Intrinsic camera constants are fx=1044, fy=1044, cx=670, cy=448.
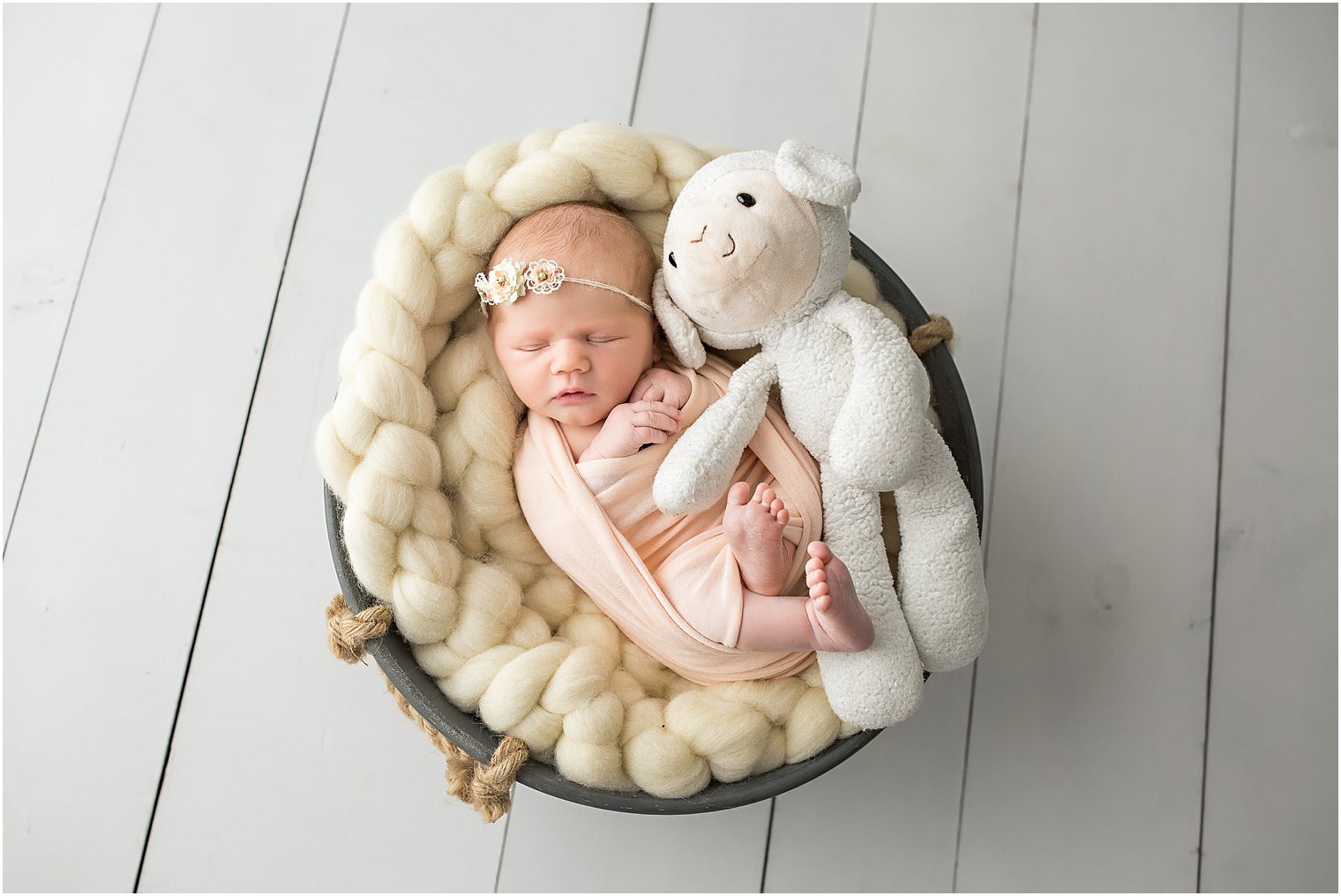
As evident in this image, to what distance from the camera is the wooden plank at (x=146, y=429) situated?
50.4 inches

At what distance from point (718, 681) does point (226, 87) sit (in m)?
1.05

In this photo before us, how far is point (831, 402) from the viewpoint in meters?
1.04

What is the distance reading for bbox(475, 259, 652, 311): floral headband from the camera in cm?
105

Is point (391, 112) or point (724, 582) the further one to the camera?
point (391, 112)

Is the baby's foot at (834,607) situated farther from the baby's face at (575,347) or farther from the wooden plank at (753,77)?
the wooden plank at (753,77)

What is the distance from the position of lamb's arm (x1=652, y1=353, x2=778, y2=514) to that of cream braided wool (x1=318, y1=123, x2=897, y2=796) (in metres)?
0.17

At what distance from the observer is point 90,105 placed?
56.4 inches

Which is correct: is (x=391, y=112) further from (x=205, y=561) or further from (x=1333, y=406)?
(x=1333, y=406)

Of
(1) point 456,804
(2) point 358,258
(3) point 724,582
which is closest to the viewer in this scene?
(3) point 724,582

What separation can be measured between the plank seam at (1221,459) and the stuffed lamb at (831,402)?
49cm

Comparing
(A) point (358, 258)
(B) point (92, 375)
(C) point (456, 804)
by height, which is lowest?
(C) point (456, 804)

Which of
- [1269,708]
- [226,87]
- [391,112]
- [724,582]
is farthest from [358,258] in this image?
[1269,708]

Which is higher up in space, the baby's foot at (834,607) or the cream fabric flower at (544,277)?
the cream fabric flower at (544,277)

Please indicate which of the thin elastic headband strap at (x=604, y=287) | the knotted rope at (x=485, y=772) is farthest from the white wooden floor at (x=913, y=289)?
the thin elastic headband strap at (x=604, y=287)
